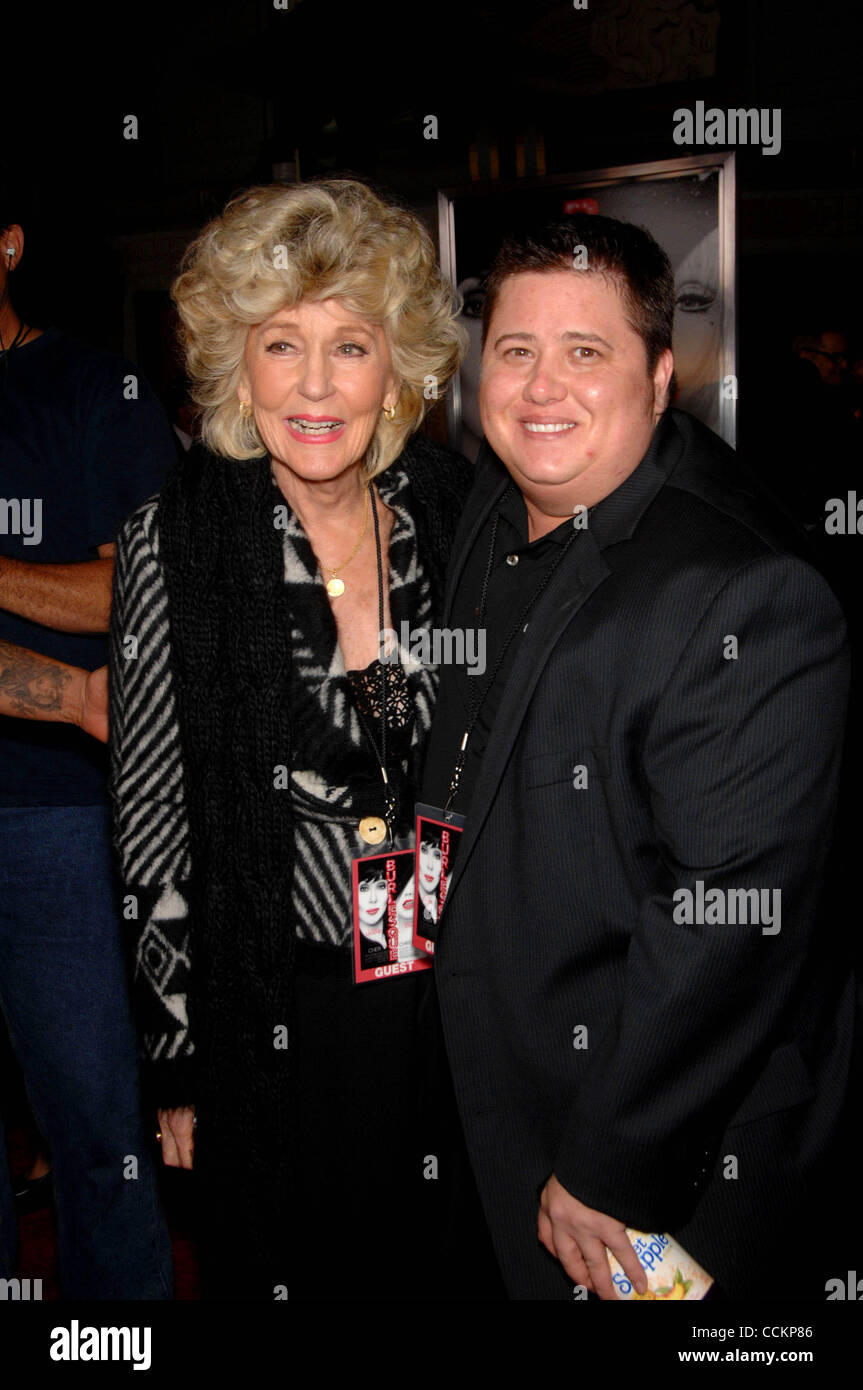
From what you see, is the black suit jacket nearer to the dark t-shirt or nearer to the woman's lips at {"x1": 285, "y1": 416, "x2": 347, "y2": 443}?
the woman's lips at {"x1": 285, "y1": 416, "x2": 347, "y2": 443}

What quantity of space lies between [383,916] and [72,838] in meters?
0.66

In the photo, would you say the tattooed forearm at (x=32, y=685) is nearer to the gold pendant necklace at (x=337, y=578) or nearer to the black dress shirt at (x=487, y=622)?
the gold pendant necklace at (x=337, y=578)

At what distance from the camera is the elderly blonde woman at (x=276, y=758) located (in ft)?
5.37

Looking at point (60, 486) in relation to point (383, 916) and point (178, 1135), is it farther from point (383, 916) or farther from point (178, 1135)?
point (178, 1135)

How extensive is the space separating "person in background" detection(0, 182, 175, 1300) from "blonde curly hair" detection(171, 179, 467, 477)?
0.24 meters

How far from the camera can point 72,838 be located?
6.26 ft

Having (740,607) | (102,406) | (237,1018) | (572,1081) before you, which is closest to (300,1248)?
(237,1018)

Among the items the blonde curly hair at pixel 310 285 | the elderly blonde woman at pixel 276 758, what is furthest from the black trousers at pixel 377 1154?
the blonde curly hair at pixel 310 285

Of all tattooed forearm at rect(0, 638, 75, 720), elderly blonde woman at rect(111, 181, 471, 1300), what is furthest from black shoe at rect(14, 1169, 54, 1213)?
tattooed forearm at rect(0, 638, 75, 720)

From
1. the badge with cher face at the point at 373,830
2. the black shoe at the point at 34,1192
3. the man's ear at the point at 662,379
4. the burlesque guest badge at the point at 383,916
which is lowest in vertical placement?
the black shoe at the point at 34,1192

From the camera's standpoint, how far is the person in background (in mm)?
1894

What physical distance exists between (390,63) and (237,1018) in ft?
9.12

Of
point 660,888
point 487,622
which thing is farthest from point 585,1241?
point 487,622

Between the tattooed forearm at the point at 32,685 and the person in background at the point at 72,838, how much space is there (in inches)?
1.1
